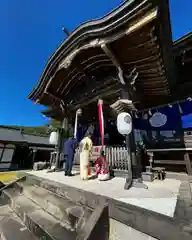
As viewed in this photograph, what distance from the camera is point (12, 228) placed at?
2945mm

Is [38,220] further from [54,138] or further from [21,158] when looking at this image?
[21,158]

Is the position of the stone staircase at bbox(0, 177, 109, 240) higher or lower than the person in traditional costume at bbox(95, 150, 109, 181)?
lower

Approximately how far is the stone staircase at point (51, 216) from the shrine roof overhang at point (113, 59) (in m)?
3.47

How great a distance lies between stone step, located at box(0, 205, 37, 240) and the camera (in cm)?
265

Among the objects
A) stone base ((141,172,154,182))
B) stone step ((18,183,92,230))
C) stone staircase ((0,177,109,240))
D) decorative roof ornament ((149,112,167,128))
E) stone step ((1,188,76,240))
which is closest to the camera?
stone staircase ((0,177,109,240))

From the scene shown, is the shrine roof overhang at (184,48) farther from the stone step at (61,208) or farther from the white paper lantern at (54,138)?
the white paper lantern at (54,138)

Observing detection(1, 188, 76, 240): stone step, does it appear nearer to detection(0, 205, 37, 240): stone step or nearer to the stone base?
detection(0, 205, 37, 240): stone step

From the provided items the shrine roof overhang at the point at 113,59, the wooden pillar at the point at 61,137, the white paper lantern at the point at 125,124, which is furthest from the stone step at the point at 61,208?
the shrine roof overhang at the point at 113,59

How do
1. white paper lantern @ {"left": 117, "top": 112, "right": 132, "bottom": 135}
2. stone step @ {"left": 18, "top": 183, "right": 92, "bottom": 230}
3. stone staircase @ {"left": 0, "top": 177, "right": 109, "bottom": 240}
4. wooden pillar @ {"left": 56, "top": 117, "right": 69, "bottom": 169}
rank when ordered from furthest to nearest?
1. wooden pillar @ {"left": 56, "top": 117, "right": 69, "bottom": 169}
2. white paper lantern @ {"left": 117, "top": 112, "right": 132, "bottom": 135}
3. stone step @ {"left": 18, "top": 183, "right": 92, "bottom": 230}
4. stone staircase @ {"left": 0, "top": 177, "right": 109, "bottom": 240}

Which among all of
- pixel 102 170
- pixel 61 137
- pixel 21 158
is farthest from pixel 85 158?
pixel 21 158

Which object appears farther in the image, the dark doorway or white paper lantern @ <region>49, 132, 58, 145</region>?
the dark doorway

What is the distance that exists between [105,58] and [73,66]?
1.30 metres

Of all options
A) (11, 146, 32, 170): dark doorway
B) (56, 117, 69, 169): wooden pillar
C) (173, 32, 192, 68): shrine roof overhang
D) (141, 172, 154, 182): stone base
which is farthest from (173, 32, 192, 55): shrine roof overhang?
(11, 146, 32, 170): dark doorway

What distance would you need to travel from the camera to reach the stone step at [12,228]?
8.70ft
